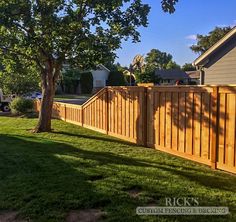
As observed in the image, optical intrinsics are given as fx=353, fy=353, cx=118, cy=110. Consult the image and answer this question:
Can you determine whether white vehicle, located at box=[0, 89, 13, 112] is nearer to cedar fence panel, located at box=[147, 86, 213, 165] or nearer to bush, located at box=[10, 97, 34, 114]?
bush, located at box=[10, 97, 34, 114]

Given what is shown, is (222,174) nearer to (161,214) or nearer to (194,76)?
(161,214)

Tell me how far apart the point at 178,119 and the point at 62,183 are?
3.19 metres

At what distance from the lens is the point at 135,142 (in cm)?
952

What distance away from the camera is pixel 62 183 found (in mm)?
5586

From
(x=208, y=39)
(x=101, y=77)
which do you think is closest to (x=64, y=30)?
(x=101, y=77)

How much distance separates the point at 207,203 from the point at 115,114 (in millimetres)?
6280

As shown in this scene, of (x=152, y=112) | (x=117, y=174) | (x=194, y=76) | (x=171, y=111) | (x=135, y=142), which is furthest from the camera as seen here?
(x=194, y=76)

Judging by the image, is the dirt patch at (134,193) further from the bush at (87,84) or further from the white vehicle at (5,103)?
the bush at (87,84)

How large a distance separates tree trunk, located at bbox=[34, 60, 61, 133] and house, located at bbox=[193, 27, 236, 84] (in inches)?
214

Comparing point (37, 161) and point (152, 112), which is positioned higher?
point (152, 112)

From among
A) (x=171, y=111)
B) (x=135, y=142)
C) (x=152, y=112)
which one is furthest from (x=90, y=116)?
(x=171, y=111)

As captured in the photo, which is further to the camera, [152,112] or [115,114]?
[115,114]

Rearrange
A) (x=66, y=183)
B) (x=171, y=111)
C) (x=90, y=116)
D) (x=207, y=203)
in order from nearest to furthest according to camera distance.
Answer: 1. (x=207, y=203)
2. (x=66, y=183)
3. (x=171, y=111)
4. (x=90, y=116)

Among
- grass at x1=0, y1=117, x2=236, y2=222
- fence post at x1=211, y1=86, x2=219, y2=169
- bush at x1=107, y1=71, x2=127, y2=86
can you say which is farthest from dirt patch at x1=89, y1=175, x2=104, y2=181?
bush at x1=107, y1=71, x2=127, y2=86
